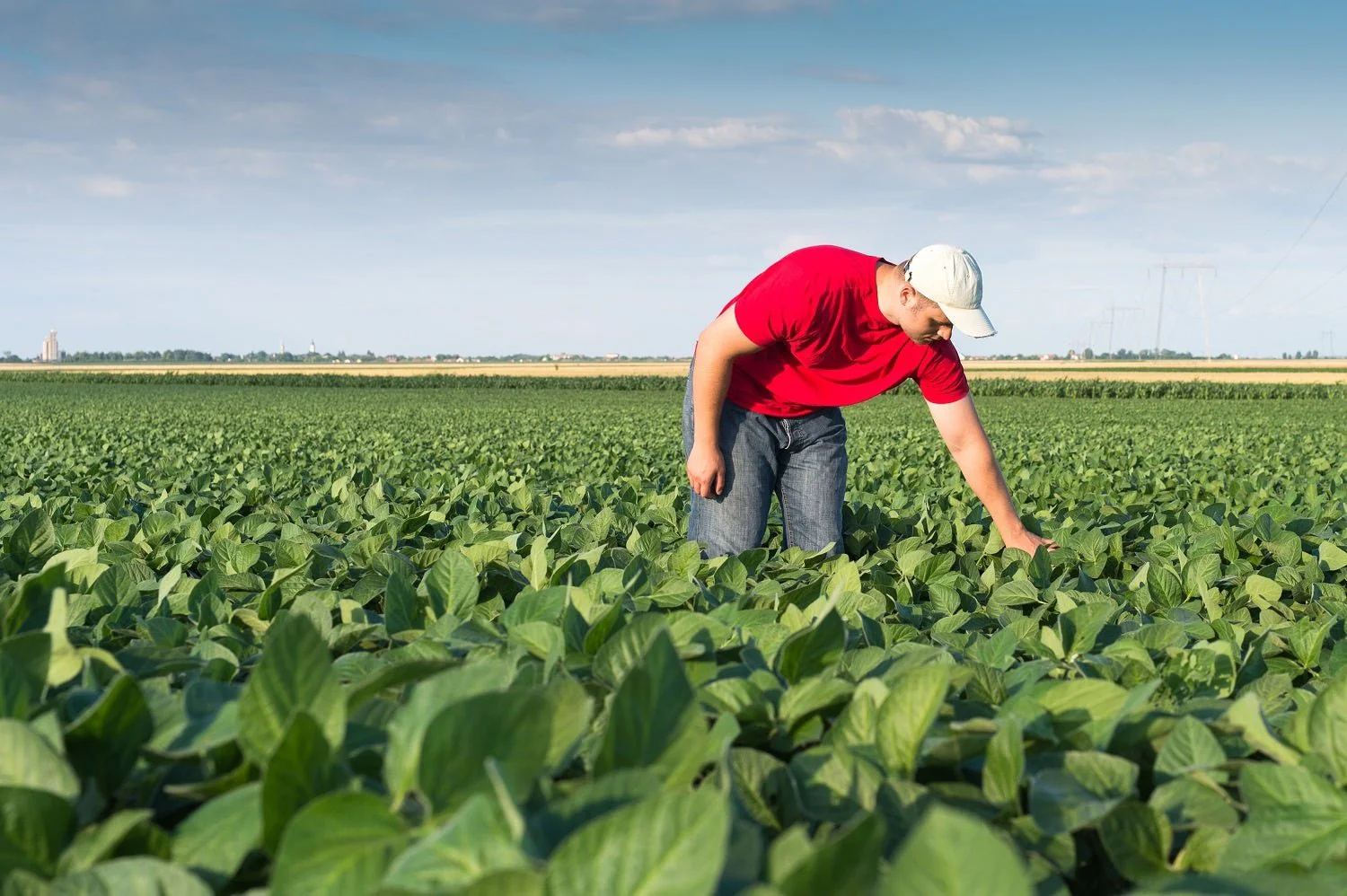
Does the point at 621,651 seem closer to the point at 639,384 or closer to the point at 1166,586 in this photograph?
the point at 1166,586

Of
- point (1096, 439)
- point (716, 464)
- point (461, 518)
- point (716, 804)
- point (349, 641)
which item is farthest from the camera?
point (1096, 439)

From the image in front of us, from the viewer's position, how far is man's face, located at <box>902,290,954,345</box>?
4301 millimetres

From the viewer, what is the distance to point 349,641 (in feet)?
6.29

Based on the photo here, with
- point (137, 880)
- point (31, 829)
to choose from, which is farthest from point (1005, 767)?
point (31, 829)

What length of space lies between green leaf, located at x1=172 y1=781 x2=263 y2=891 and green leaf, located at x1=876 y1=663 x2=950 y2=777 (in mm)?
665

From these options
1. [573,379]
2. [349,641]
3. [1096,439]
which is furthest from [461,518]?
[573,379]

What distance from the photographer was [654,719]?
3.29 feet

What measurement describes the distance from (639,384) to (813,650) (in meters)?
60.6

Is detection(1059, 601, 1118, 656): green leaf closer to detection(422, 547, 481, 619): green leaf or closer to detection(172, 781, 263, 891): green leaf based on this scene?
detection(422, 547, 481, 619): green leaf

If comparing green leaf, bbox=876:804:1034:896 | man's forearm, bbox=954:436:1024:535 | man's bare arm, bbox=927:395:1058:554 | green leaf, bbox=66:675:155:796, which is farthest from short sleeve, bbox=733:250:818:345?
green leaf, bbox=876:804:1034:896

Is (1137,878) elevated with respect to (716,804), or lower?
lower

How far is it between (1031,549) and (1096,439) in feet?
50.5

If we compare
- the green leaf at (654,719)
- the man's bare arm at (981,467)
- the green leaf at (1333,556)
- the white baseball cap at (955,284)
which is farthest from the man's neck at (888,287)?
the green leaf at (654,719)

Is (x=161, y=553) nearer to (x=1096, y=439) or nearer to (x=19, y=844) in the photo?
(x=19, y=844)
